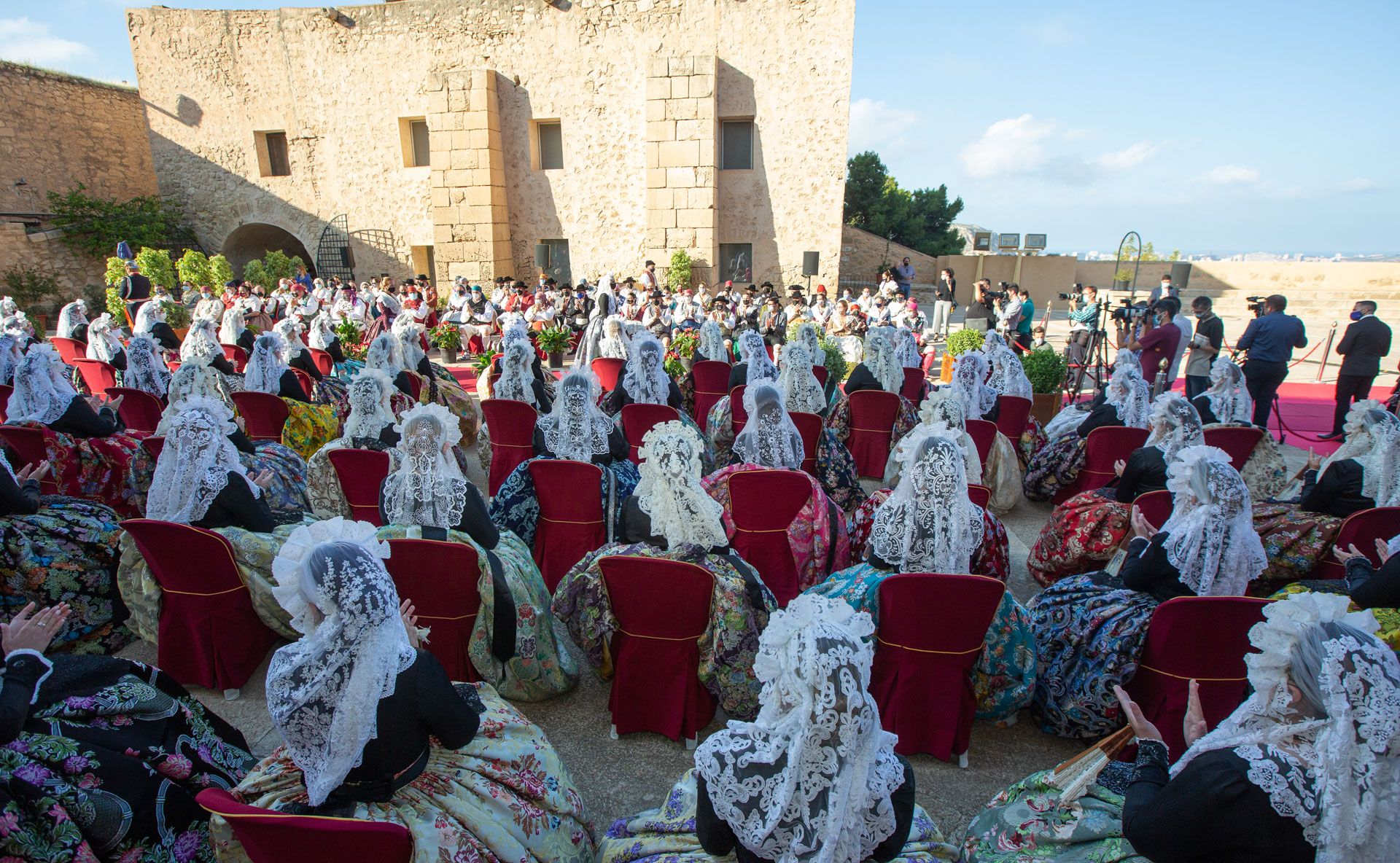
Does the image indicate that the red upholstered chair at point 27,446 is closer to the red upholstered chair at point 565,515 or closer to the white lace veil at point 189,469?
the white lace veil at point 189,469

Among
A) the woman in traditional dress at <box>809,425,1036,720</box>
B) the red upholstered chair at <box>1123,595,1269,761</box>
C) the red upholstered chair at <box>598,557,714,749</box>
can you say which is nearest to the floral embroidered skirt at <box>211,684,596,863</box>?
the red upholstered chair at <box>598,557,714,749</box>

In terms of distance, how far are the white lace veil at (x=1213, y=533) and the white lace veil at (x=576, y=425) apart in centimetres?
282

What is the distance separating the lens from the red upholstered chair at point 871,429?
5.62m

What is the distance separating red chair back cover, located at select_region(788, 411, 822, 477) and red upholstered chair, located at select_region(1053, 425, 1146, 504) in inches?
73.5

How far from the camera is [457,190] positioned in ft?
50.9

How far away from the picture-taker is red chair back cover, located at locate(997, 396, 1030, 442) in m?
5.82

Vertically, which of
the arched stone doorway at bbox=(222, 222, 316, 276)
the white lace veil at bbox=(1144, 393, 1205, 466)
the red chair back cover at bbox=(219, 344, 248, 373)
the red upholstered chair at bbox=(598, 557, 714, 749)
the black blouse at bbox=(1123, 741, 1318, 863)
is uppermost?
the arched stone doorway at bbox=(222, 222, 316, 276)

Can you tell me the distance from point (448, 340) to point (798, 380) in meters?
7.45

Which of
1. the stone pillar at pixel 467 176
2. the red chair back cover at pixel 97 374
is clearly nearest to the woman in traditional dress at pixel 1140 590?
the red chair back cover at pixel 97 374

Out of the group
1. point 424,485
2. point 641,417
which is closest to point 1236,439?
point 641,417

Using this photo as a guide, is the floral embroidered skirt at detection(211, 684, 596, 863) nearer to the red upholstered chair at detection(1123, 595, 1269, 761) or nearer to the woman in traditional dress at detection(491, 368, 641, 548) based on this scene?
the woman in traditional dress at detection(491, 368, 641, 548)

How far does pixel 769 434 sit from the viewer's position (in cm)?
402

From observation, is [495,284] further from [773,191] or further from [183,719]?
[183,719]

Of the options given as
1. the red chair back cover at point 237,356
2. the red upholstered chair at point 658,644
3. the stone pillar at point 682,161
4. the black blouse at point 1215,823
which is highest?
the stone pillar at point 682,161
